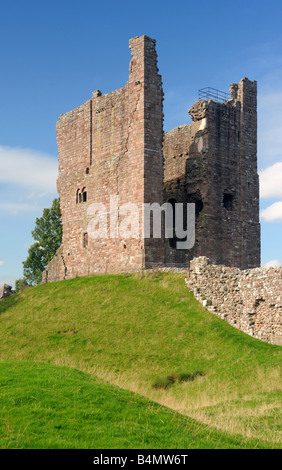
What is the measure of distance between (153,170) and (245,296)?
1029 cm

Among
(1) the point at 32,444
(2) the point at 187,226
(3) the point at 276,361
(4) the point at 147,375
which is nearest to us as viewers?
(1) the point at 32,444

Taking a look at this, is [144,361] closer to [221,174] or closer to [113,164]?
[113,164]

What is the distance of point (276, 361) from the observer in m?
17.8

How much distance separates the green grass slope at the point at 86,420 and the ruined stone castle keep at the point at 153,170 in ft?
58.4

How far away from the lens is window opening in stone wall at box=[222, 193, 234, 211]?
3378 cm

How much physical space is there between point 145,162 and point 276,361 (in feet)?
46.3

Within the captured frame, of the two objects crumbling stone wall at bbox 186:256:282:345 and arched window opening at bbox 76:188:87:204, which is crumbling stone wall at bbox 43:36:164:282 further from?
crumbling stone wall at bbox 186:256:282:345

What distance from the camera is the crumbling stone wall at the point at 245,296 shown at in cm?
2031

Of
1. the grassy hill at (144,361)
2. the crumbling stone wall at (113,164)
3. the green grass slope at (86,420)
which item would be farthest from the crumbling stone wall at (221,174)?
the green grass slope at (86,420)

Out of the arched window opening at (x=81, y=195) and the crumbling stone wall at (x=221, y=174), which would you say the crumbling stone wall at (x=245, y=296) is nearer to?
the crumbling stone wall at (x=221, y=174)

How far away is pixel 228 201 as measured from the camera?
33.9m

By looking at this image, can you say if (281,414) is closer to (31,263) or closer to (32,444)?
(32,444)

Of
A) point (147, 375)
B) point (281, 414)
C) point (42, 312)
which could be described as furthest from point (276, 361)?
point (42, 312)

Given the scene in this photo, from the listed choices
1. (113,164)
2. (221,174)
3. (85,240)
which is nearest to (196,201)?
(221,174)
